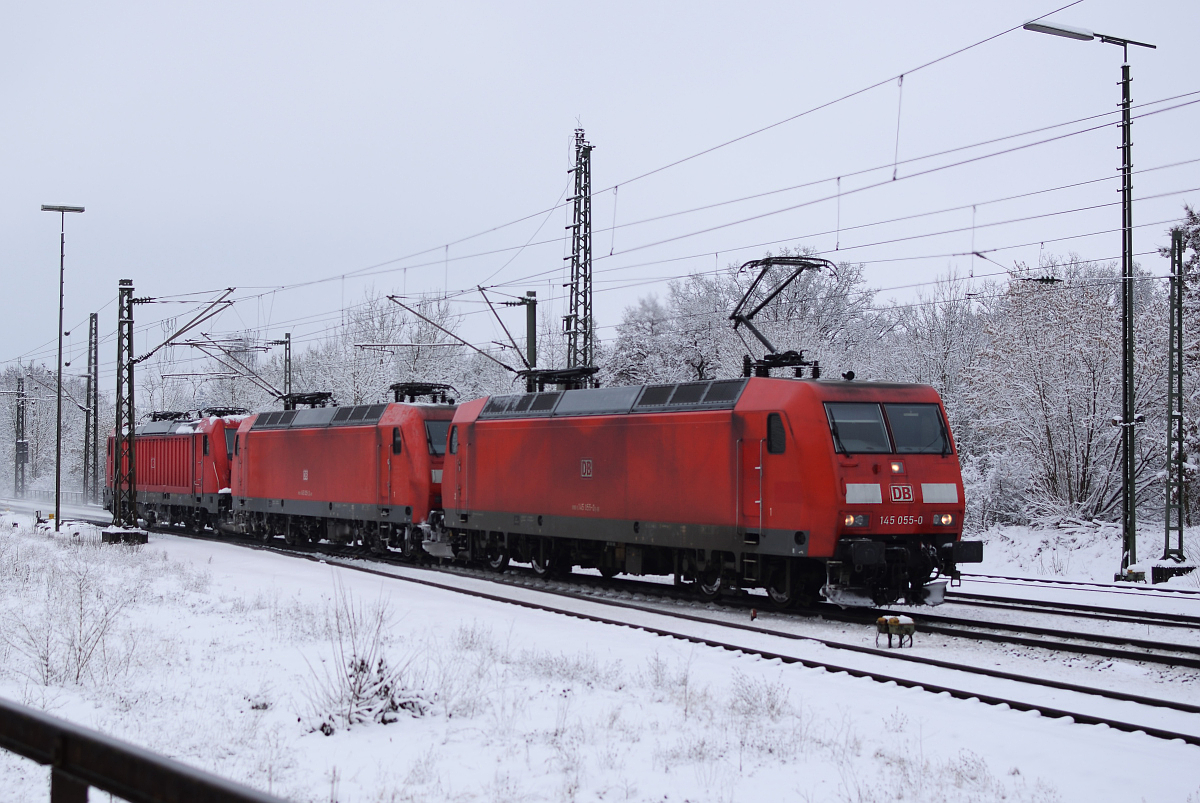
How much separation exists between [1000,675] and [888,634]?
220cm

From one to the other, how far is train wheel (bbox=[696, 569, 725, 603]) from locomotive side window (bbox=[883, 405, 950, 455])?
135 inches

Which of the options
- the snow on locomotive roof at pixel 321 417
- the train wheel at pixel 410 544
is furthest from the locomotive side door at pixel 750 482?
the snow on locomotive roof at pixel 321 417

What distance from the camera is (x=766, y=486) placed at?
14.2m

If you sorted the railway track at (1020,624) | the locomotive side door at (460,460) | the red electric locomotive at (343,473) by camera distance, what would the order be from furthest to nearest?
the red electric locomotive at (343,473)
the locomotive side door at (460,460)
the railway track at (1020,624)

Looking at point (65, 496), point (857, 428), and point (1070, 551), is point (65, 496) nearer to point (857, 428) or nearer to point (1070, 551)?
point (1070, 551)

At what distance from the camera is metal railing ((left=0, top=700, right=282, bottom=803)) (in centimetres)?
239

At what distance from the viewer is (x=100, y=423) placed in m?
77.6

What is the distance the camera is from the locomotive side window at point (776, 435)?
13906 millimetres

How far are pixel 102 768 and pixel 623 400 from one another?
14.6 metres

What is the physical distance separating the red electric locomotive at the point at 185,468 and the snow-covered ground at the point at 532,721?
20.2 meters

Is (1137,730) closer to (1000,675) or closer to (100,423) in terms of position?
(1000,675)

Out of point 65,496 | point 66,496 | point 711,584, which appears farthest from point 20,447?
point 711,584

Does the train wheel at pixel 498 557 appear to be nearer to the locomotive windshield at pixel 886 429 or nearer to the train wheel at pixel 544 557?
the train wheel at pixel 544 557

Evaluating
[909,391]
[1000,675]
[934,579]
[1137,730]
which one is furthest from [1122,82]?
[1137,730]
